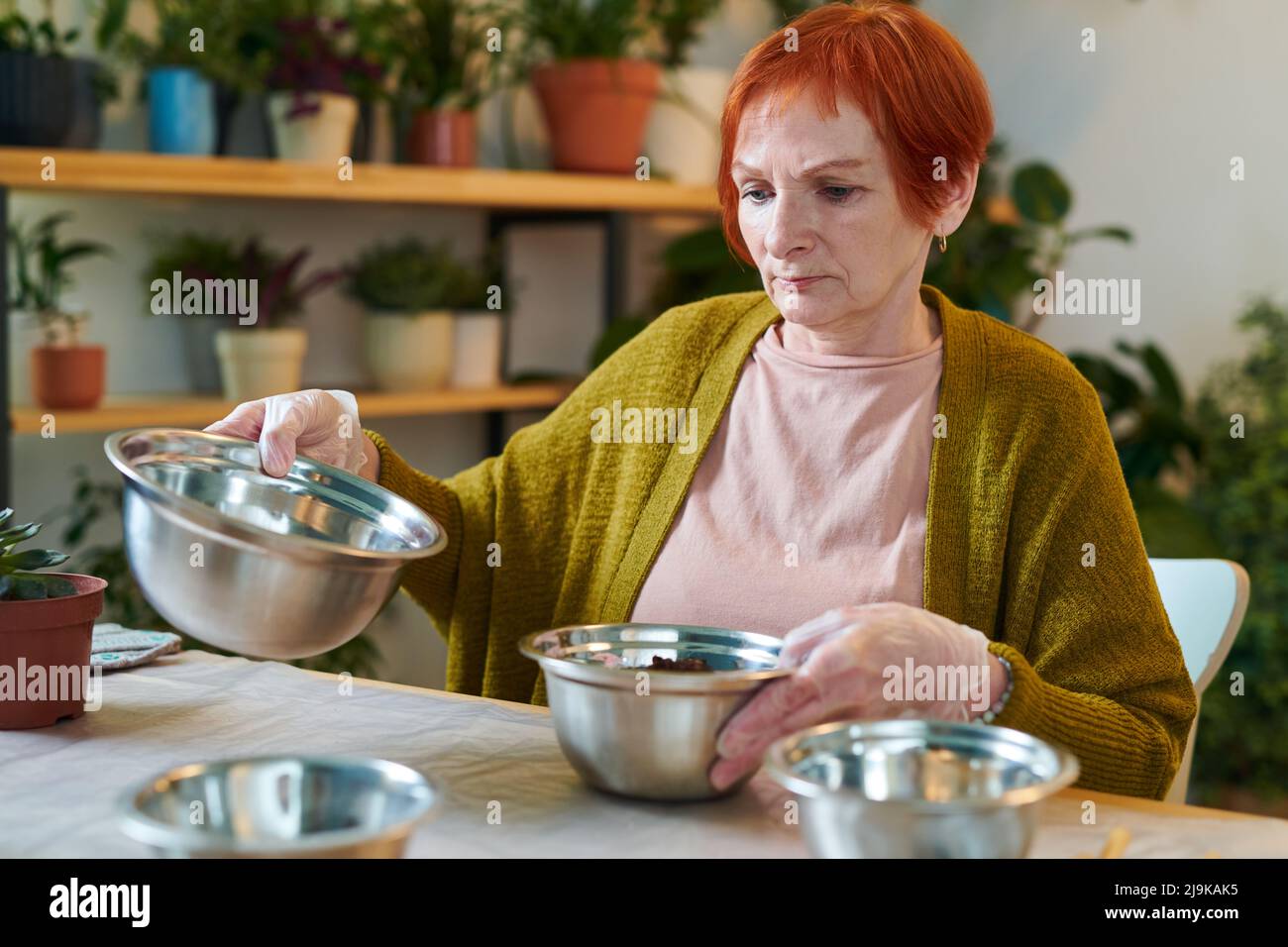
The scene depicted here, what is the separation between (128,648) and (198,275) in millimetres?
1241

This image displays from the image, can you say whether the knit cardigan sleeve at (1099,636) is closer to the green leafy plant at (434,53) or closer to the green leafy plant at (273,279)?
the green leafy plant at (273,279)

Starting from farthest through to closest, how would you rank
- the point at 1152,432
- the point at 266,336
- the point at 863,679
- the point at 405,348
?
the point at 1152,432, the point at 405,348, the point at 266,336, the point at 863,679

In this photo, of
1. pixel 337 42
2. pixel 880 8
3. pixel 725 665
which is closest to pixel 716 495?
pixel 725 665

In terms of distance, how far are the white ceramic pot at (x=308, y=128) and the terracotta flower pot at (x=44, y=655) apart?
4.80 feet

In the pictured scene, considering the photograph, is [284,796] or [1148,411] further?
[1148,411]

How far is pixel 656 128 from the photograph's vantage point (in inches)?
124

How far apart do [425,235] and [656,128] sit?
560mm

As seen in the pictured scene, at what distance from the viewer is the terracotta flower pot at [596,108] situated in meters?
2.90

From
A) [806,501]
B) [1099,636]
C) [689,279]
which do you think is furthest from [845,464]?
[689,279]

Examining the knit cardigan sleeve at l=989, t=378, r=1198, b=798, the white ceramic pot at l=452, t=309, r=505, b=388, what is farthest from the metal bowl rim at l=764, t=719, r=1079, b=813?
the white ceramic pot at l=452, t=309, r=505, b=388

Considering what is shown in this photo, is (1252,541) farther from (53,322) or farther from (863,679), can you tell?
(53,322)

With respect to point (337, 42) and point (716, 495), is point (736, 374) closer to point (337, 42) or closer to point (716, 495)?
point (716, 495)

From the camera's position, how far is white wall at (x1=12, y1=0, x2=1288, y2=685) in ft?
9.65

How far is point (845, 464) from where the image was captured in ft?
4.98
